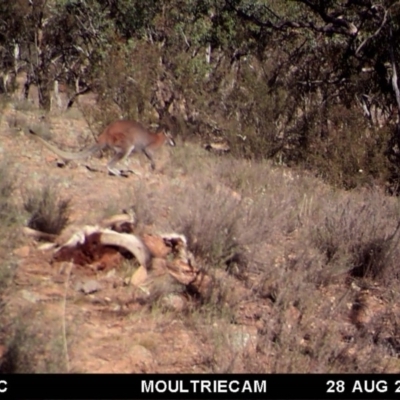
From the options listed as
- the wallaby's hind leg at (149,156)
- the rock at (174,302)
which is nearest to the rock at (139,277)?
the rock at (174,302)

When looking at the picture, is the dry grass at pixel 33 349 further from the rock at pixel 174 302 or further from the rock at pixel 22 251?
the rock at pixel 22 251

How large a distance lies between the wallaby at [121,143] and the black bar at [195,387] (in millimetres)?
4935

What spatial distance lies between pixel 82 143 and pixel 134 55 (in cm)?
336

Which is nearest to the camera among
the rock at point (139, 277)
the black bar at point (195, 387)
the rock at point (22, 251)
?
the black bar at point (195, 387)

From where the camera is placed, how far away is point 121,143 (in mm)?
8883

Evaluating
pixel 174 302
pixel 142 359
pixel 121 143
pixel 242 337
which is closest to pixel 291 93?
pixel 121 143

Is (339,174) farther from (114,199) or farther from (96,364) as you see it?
(96,364)

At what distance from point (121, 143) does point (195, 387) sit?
5473 mm

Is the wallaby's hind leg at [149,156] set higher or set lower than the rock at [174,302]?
lower

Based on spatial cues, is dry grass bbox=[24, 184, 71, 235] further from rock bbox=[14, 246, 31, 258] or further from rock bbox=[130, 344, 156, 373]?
rock bbox=[130, 344, 156, 373]

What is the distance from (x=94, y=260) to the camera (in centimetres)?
509

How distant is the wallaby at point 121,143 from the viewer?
8.61 meters

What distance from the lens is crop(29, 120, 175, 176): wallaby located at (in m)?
8.61

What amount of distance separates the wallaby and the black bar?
4.93 meters
